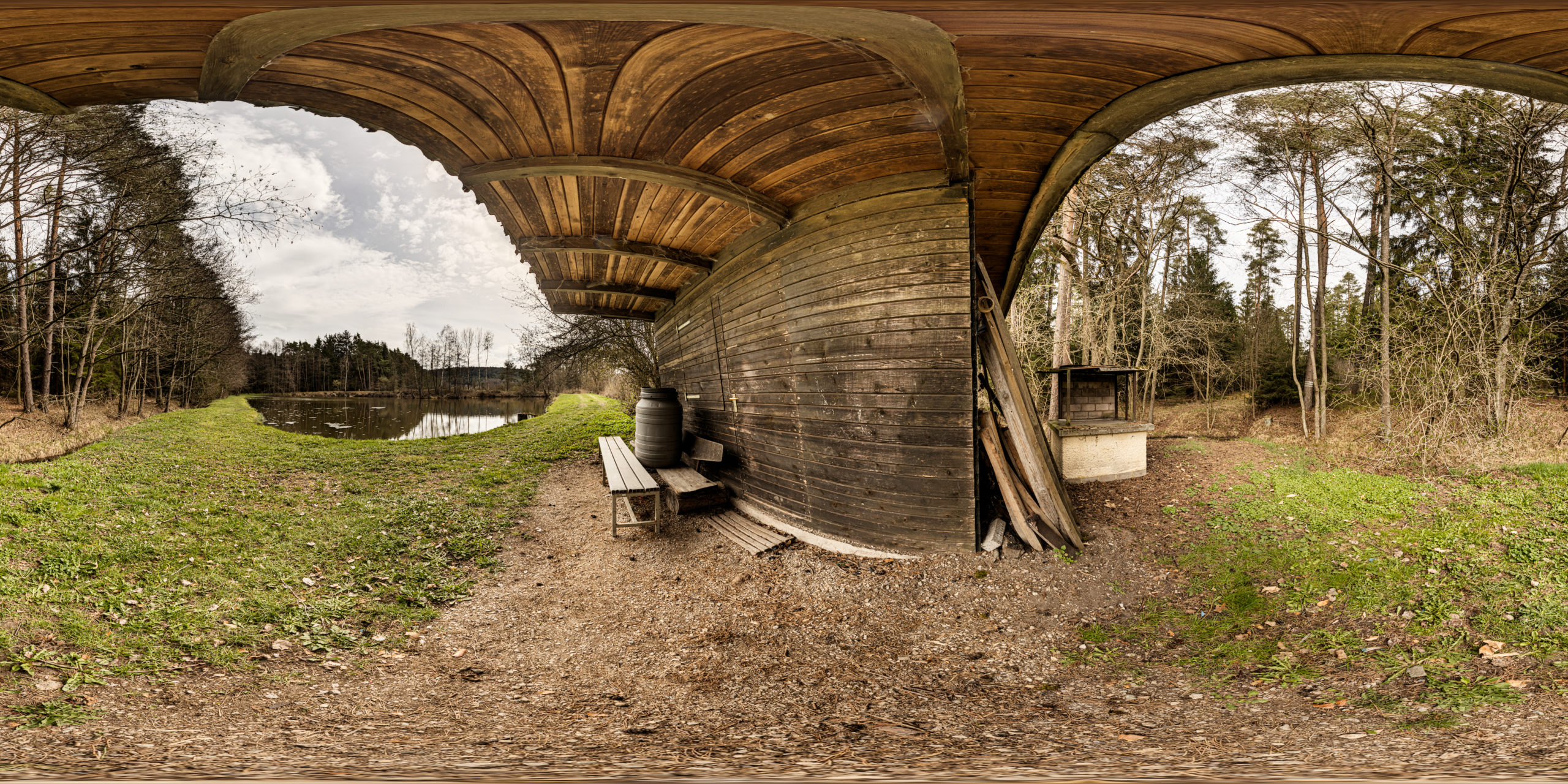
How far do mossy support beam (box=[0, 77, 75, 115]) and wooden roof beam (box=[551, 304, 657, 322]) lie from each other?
6828 mm

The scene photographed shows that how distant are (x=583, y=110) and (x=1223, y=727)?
3.87 meters

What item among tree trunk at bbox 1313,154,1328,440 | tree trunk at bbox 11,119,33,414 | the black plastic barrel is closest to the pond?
tree trunk at bbox 11,119,33,414

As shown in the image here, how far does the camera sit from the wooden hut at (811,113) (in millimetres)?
1390

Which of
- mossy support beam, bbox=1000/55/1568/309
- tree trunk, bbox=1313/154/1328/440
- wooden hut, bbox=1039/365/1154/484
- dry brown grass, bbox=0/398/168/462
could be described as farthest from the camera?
tree trunk, bbox=1313/154/1328/440

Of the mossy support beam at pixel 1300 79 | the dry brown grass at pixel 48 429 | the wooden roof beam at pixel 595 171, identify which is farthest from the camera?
the dry brown grass at pixel 48 429

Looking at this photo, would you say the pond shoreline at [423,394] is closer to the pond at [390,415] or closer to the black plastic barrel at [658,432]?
the pond at [390,415]

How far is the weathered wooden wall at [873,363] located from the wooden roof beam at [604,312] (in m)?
4.94

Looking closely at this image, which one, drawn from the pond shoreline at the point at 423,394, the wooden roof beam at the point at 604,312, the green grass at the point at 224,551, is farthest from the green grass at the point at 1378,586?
the pond shoreline at the point at 423,394

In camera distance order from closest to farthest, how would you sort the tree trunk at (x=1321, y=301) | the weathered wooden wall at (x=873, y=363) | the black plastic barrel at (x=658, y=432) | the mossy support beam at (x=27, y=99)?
the mossy support beam at (x=27, y=99) < the weathered wooden wall at (x=873, y=363) < the black plastic barrel at (x=658, y=432) < the tree trunk at (x=1321, y=301)

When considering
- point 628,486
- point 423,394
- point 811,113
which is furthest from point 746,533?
point 423,394

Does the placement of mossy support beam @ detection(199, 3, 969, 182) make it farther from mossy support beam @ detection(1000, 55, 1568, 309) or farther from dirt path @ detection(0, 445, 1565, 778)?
dirt path @ detection(0, 445, 1565, 778)

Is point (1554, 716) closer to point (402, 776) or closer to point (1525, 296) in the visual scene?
point (402, 776)

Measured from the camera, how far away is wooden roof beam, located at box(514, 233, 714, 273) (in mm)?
4562

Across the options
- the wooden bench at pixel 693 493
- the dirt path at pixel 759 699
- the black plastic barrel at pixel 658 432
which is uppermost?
the black plastic barrel at pixel 658 432
